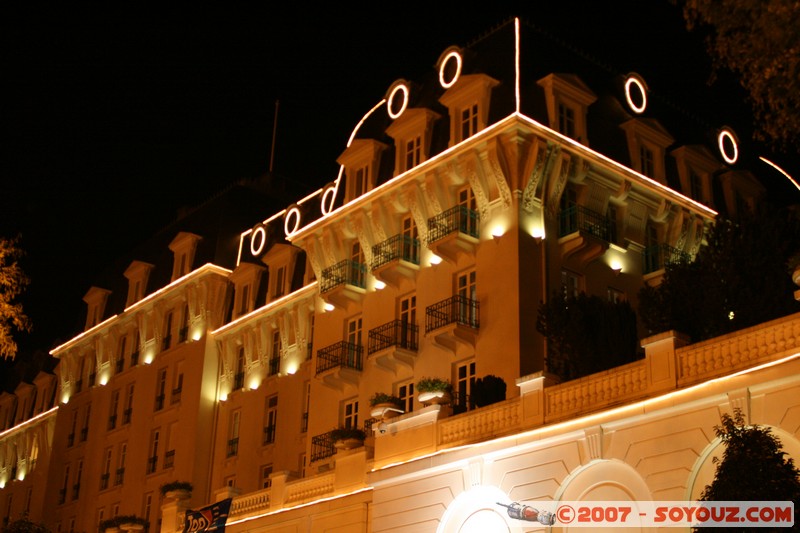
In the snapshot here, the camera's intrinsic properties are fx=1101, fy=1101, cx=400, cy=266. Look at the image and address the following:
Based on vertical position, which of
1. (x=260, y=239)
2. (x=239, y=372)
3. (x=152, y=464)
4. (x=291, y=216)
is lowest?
(x=152, y=464)

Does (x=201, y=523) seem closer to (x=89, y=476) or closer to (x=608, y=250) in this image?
(x=608, y=250)

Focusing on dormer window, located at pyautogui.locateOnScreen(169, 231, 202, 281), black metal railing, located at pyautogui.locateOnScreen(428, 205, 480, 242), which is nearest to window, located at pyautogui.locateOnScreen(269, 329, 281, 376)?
dormer window, located at pyautogui.locateOnScreen(169, 231, 202, 281)

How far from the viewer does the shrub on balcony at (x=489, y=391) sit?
29297 millimetres

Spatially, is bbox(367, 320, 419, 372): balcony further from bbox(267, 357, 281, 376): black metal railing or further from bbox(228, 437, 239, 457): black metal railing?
bbox(228, 437, 239, 457): black metal railing

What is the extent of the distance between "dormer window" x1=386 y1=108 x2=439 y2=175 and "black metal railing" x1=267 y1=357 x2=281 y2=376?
1193 cm

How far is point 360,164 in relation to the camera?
40.3m

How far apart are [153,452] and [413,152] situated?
843 inches

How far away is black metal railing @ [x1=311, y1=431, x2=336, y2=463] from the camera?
37.9 m

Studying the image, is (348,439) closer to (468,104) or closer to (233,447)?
(468,104)

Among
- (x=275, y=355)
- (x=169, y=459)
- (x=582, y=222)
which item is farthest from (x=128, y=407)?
(x=582, y=222)

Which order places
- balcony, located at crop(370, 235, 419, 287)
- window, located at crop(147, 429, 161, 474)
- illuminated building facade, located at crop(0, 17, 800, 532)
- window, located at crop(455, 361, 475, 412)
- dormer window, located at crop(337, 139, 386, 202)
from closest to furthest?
illuminated building facade, located at crop(0, 17, 800, 532)
window, located at crop(455, 361, 475, 412)
balcony, located at crop(370, 235, 419, 287)
dormer window, located at crop(337, 139, 386, 202)
window, located at crop(147, 429, 161, 474)

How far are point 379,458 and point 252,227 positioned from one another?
2448cm

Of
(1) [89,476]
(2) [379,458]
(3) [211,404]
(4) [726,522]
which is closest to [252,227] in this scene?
(3) [211,404]

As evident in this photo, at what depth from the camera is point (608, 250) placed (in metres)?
36.8
